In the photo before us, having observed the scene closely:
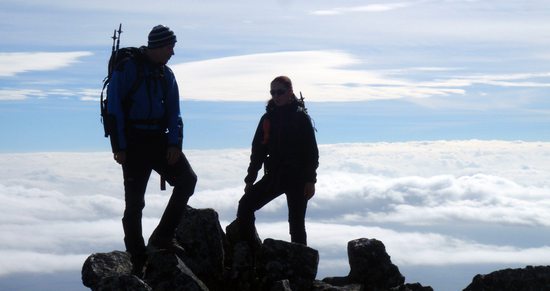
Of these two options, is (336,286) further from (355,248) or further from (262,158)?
(262,158)

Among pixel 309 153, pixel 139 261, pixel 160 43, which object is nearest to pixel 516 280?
pixel 309 153

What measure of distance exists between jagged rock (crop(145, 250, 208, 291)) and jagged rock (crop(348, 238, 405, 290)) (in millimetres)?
4160

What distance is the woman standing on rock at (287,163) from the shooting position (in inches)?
723

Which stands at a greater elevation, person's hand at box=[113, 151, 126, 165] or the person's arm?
the person's arm

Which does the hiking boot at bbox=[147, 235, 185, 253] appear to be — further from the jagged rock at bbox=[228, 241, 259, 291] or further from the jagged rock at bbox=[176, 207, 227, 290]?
the jagged rock at bbox=[228, 241, 259, 291]

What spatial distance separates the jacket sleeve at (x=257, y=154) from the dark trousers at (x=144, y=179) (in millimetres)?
2965

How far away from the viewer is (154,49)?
15.6m

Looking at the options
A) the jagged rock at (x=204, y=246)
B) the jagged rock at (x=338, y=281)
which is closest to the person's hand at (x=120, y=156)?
the jagged rock at (x=204, y=246)

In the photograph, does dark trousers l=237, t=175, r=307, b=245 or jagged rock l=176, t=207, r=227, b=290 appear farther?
dark trousers l=237, t=175, r=307, b=245

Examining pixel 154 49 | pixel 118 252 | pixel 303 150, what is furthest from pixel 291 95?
pixel 118 252

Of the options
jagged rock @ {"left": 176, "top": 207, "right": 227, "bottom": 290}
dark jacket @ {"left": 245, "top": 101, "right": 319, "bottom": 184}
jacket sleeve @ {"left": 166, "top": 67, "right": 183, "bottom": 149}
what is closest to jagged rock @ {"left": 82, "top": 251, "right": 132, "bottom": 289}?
jagged rock @ {"left": 176, "top": 207, "right": 227, "bottom": 290}

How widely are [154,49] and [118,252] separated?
12.3 ft

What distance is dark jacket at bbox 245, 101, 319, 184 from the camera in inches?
724

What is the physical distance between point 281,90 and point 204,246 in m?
3.61
